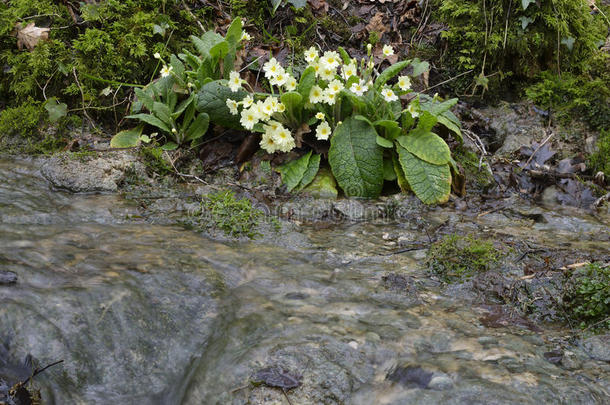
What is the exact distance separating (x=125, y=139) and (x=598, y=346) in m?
3.82

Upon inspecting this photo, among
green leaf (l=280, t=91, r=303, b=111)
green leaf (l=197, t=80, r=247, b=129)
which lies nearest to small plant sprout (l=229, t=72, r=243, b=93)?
green leaf (l=197, t=80, r=247, b=129)

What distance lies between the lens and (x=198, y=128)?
14.5 feet

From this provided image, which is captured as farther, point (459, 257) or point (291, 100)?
point (291, 100)

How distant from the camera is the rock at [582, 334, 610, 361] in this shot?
200 cm

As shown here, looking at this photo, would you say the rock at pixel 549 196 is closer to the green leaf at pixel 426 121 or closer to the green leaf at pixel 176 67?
the green leaf at pixel 426 121

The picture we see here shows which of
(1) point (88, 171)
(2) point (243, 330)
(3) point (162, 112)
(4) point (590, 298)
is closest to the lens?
(2) point (243, 330)

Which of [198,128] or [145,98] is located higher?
[145,98]

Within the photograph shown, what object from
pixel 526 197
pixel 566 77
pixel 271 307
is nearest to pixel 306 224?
pixel 271 307

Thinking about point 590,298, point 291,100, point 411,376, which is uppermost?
point 291,100

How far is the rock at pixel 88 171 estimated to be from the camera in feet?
12.4

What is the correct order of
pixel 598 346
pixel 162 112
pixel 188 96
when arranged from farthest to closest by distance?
pixel 188 96
pixel 162 112
pixel 598 346

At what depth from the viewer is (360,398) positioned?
1811mm

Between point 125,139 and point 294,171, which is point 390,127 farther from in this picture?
point 125,139

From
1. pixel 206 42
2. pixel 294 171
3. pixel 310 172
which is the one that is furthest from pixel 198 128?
pixel 310 172
